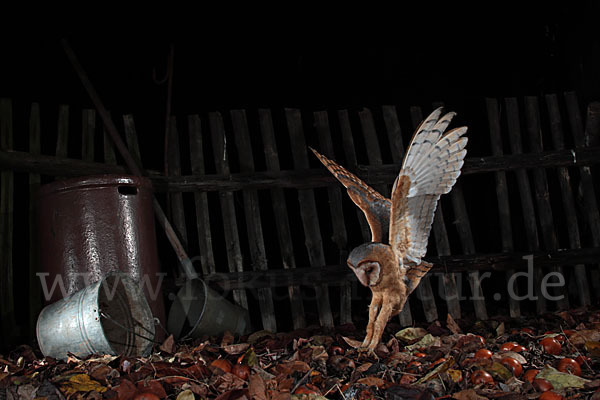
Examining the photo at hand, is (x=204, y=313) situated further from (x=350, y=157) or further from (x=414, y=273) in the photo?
(x=350, y=157)

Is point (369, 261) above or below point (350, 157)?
below

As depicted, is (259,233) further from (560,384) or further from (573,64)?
(573,64)

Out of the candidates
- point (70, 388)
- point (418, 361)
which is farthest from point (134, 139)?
point (418, 361)

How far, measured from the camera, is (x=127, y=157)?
3889 millimetres

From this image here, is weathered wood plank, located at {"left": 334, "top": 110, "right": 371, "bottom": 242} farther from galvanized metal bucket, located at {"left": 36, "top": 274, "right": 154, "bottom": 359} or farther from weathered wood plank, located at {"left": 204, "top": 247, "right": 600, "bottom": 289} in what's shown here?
galvanized metal bucket, located at {"left": 36, "top": 274, "right": 154, "bottom": 359}

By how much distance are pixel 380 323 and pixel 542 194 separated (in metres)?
2.16

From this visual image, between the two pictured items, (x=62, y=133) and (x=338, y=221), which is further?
(x=338, y=221)

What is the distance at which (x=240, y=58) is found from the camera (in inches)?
187

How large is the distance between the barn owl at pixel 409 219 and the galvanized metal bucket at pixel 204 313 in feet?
3.89

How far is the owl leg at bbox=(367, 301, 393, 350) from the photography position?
270 centimetres

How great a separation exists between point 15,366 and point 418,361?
2052 mm

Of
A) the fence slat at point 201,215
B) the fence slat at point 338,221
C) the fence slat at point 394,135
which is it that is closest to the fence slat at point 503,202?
the fence slat at point 394,135

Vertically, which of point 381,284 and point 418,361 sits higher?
point 381,284

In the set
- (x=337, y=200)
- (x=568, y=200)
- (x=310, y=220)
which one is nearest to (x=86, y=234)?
(x=310, y=220)
